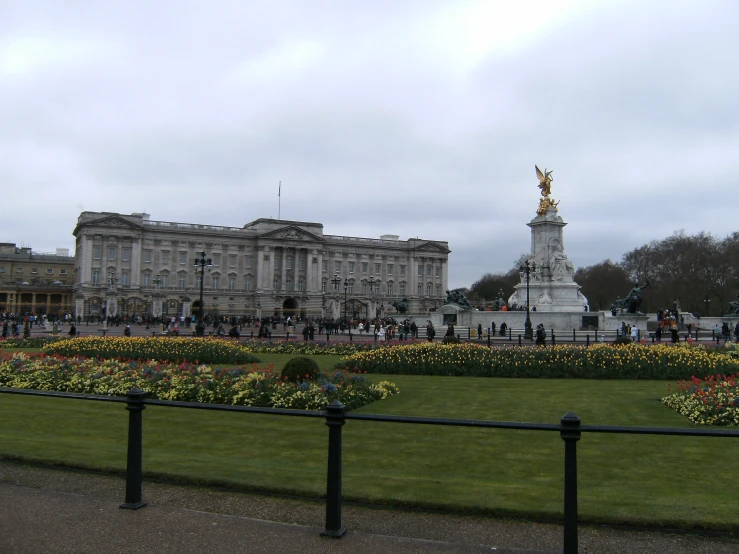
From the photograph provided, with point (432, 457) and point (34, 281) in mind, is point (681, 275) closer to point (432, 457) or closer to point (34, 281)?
point (432, 457)

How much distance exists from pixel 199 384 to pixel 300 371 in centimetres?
235

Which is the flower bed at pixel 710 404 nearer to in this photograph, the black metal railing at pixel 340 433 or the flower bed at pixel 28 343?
the black metal railing at pixel 340 433

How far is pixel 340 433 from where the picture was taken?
542 cm

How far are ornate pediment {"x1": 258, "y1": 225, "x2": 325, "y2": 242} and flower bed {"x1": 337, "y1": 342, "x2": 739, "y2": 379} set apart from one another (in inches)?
3852

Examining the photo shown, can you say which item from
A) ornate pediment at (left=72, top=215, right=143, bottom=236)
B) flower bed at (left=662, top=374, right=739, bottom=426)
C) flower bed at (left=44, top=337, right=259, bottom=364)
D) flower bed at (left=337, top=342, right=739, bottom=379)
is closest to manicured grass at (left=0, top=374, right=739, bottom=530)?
flower bed at (left=662, top=374, right=739, bottom=426)

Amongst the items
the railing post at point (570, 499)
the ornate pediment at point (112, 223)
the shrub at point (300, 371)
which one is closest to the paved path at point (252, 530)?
the railing post at point (570, 499)

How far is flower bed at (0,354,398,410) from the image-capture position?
43.2ft

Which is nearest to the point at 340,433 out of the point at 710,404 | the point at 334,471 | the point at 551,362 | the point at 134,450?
the point at 334,471

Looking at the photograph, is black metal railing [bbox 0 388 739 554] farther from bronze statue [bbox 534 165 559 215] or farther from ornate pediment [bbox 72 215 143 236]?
ornate pediment [bbox 72 215 143 236]

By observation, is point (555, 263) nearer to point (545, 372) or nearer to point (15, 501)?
point (545, 372)

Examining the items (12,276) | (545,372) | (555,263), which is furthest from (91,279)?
(545,372)

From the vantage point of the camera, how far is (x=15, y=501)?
20.9 ft

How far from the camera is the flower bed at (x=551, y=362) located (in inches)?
763

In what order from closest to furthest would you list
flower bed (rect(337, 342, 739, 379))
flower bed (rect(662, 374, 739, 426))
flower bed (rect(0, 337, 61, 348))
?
flower bed (rect(662, 374, 739, 426))
flower bed (rect(337, 342, 739, 379))
flower bed (rect(0, 337, 61, 348))
